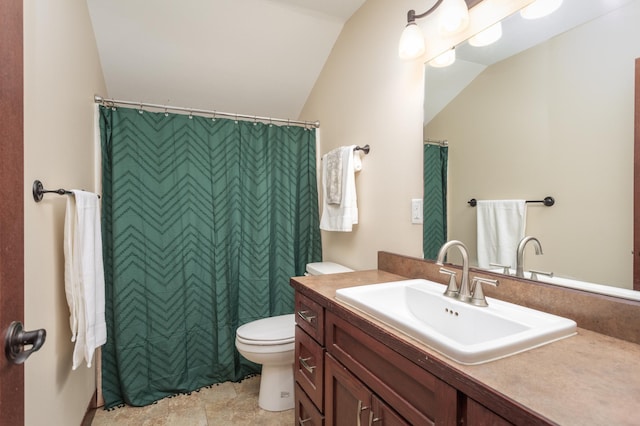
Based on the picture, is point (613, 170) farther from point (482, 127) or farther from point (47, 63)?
point (47, 63)

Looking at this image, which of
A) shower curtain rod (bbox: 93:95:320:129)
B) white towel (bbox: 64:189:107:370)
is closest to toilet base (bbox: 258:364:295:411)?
white towel (bbox: 64:189:107:370)

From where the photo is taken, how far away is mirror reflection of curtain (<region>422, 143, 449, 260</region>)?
1.40 m

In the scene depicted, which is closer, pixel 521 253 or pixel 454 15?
pixel 521 253

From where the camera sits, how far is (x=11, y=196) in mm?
591

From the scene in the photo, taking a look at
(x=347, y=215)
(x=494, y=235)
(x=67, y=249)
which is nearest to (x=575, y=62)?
(x=494, y=235)

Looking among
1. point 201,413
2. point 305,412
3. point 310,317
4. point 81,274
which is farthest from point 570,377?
point 201,413

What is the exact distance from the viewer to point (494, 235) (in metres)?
1.16

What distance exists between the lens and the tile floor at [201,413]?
1721 mm

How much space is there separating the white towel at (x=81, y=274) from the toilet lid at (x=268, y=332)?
0.72 meters

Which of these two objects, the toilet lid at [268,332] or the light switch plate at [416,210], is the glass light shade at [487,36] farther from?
the toilet lid at [268,332]

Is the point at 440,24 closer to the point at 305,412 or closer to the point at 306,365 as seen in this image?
the point at 306,365

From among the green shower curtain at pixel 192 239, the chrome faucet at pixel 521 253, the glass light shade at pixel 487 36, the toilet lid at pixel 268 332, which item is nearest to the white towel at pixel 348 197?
the green shower curtain at pixel 192 239

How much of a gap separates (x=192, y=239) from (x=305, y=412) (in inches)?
50.4

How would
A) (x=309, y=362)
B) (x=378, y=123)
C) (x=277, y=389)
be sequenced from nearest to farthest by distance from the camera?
(x=309, y=362) → (x=378, y=123) → (x=277, y=389)
